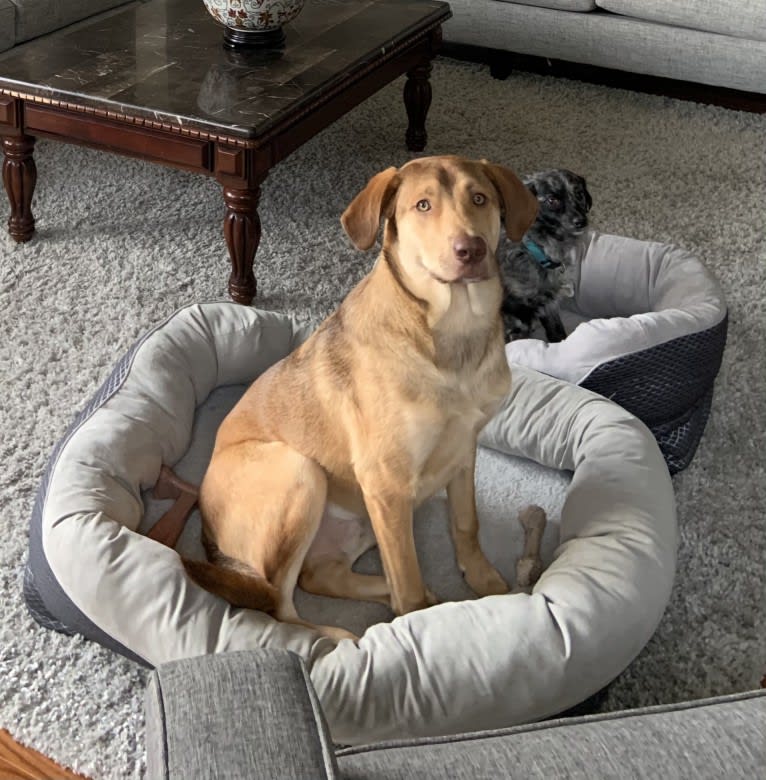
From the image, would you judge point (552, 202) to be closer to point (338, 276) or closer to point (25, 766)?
point (338, 276)

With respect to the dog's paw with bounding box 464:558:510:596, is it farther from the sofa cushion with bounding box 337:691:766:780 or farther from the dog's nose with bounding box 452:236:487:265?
the sofa cushion with bounding box 337:691:766:780

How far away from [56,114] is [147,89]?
10.5 inches

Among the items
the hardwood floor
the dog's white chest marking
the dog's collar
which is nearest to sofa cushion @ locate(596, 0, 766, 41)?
the dog's collar

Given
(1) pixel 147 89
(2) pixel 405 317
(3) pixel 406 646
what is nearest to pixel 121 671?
(3) pixel 406 646

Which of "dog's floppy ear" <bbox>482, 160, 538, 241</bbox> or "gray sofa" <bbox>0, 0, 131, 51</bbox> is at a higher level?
"dog's floppy ear" <bbox>482, 160, 538, 241</bbox>

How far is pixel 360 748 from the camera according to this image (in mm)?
1079

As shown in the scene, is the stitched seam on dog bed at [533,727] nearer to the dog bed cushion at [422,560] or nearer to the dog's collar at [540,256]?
the dog bed cushion at [422,560]

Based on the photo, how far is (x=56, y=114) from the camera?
9.55 feet

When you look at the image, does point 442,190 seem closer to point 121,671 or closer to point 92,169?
point 121,671

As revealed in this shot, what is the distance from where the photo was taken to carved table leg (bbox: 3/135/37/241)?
3039 mm

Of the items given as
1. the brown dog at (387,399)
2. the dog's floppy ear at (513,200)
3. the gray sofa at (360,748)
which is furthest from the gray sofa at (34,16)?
the gray sofa at (360,748)

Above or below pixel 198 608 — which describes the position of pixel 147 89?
above

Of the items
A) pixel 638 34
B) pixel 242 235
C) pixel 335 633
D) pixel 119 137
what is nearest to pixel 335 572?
pixel 335 633

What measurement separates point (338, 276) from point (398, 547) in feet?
4.69
